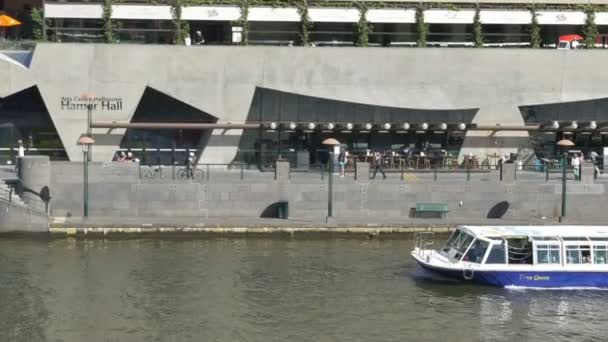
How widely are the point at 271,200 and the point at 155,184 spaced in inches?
186

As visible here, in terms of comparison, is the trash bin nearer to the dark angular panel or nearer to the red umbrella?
the dark angular panel

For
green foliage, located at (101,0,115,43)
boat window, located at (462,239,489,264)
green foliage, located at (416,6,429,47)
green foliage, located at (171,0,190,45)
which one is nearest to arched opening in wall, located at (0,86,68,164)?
green foliage, located at (101,0,115,43)

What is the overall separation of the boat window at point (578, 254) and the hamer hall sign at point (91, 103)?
80.0 feet

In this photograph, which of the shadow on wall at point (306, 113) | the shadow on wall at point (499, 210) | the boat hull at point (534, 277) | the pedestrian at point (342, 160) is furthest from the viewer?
the shadow on wall at point (306, 113)

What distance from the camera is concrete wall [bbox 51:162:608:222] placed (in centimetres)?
4919

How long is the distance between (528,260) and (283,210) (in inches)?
511

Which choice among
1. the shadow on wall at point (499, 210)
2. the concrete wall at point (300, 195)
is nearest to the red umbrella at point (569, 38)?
the concrete wall at point (300, 195)

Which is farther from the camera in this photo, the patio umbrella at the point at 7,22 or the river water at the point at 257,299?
the patio umbrella at the point at 7,22

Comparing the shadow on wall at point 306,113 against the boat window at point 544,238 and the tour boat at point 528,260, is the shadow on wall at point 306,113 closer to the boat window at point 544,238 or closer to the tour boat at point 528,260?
the tour boat at point 528,260

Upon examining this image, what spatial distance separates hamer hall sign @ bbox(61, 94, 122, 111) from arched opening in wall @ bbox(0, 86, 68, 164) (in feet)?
5.36

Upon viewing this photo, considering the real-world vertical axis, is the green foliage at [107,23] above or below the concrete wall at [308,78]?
above

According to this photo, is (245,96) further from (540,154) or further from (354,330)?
(354,330)

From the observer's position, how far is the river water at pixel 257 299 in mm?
33531

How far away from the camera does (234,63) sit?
56.8m
